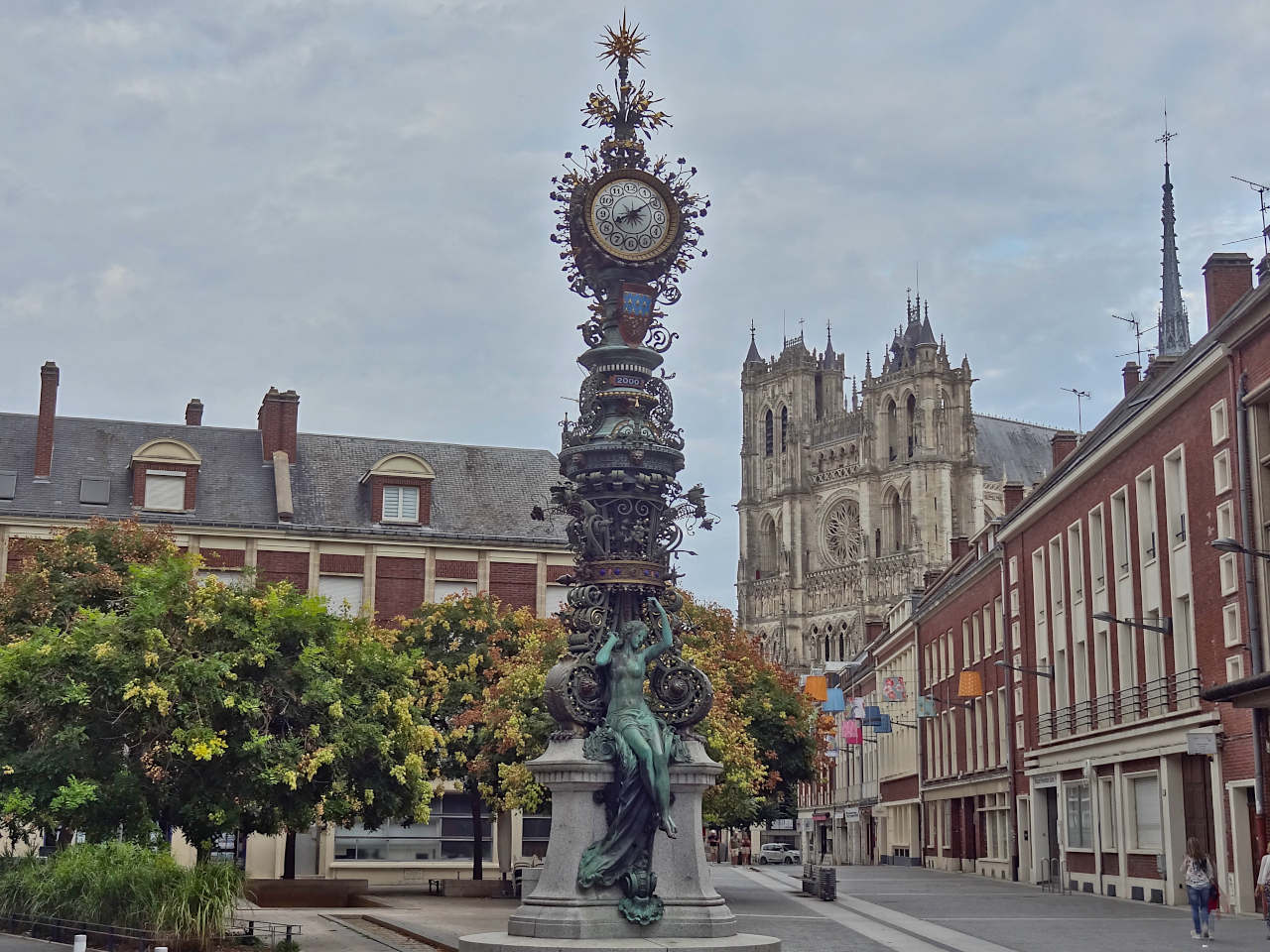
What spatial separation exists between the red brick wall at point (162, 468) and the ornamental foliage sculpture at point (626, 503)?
3280 cm

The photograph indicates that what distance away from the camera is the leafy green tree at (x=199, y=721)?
923 inches

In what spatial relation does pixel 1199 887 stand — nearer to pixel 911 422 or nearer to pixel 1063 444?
pixel 1063 444

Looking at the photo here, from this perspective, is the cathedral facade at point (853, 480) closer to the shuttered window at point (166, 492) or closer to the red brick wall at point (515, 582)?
the red brick wall at point (515, 582)

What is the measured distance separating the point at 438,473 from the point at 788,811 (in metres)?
17.8

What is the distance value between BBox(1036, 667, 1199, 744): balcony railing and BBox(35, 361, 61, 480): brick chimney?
103ft

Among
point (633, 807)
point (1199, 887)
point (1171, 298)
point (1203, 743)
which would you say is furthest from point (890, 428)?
point (633, 807)

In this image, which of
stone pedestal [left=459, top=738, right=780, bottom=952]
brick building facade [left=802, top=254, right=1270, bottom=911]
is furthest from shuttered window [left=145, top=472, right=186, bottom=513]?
stone pedestal [left=459, top=738, right=780, bottom=952]

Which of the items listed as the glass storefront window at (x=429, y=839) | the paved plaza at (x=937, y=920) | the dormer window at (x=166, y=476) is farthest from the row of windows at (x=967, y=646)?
the dormer window at (x=166, y=476)

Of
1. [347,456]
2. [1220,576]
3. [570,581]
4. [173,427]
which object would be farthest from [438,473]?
[570,581]

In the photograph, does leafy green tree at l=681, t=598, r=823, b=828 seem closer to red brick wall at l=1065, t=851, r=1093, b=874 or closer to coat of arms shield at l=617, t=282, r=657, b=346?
red brick wall at l=1065, t=851, r=1093, b=874

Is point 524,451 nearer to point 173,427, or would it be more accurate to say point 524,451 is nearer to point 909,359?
point 173,427

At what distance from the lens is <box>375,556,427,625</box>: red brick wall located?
49.0m

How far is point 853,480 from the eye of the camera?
546ft

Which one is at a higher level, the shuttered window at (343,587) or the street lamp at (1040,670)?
the shuttered window at (343,587)
